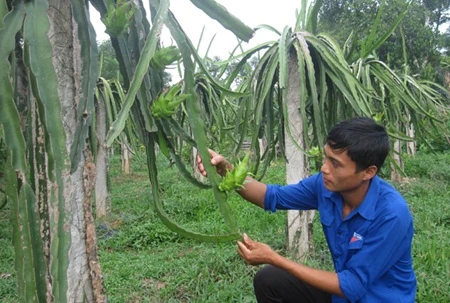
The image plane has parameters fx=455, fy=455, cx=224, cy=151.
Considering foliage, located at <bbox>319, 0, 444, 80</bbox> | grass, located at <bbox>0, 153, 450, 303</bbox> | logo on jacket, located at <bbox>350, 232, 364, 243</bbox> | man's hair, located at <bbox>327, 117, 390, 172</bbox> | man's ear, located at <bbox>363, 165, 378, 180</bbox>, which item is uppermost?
foliage, located at <bbox>319, 0, 444, 80</bbox>

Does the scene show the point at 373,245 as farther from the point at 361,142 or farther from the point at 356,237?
the point at 361,142

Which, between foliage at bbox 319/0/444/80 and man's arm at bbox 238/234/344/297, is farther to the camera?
foliage at bbox 319/0/444/80

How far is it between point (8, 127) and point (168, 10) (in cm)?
39

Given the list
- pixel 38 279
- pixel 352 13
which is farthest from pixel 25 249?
pixel 352 13

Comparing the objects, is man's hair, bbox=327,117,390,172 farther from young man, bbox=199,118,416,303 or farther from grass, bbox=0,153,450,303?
grass, bbox=0,153,450,303

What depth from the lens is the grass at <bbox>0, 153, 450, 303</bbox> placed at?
2180 millimetres

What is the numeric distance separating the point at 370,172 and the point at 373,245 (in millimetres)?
217

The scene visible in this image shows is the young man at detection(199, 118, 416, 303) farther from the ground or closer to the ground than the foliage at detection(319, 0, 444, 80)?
closer to the ground

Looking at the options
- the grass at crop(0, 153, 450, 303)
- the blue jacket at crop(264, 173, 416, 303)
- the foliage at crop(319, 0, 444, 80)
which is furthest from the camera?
the foliage at crop(319, 0, 444, 80)

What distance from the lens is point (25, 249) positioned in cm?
73

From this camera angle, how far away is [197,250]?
290 centimetres

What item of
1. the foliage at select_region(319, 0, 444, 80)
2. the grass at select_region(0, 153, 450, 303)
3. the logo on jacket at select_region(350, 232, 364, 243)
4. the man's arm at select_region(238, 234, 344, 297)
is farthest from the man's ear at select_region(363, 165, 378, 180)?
the foliage at select_region(319, 0, 444, 80)

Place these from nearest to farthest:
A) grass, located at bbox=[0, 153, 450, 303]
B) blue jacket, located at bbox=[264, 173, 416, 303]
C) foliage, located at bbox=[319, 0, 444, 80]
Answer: blue jacket, located at bbox=[264, 173, 416, 303] → grass, located at bbox=[0, 153, 450, 303] → foliage, located at bbox=[319, 0, 444, 80]

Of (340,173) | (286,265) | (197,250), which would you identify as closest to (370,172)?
(340,173)
